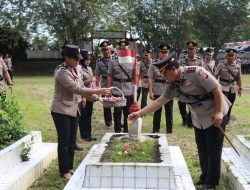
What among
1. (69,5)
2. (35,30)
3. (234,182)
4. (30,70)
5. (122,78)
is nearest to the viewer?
(234,182)

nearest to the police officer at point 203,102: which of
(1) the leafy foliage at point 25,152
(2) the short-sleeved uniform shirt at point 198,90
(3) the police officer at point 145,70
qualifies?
(2) the short-sleeved uniform shirt at point 198,90

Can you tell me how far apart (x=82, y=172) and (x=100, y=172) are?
0.76 m

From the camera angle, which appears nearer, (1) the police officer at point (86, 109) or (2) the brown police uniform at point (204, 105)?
(2) the brown police uniform at point (204, 105)

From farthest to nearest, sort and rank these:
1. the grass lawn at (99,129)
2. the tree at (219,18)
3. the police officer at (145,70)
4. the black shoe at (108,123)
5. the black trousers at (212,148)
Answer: the tree at (219,18) < the police officer at (145,70) < the black shoe at (108,123) < the grass lawn at (99,129) < the black trousers at (212,148)

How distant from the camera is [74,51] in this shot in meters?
5.27

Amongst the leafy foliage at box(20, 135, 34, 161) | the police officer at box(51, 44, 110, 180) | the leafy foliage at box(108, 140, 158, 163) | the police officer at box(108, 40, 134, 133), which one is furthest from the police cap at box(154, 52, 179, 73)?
the police officer at box(108, 40, 134, 133)

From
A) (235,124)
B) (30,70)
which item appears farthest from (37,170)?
A: (30,70)

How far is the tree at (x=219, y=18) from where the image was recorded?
37281 millimetres

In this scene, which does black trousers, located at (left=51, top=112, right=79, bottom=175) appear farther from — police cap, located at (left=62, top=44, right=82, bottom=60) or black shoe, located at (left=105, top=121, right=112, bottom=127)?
black shoe, located at (left=105, top=121, right=112, bottom=127)

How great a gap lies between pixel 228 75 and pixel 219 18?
98.8ft

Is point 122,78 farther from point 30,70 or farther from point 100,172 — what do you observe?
point 30,70

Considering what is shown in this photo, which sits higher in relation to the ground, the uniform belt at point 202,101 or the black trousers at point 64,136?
the uniform belt at point 202,101

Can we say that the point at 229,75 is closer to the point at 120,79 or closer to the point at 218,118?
the point at 120,79

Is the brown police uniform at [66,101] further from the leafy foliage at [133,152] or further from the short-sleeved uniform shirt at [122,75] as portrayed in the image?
the short-sleeved uniform shirt at [122,75]
